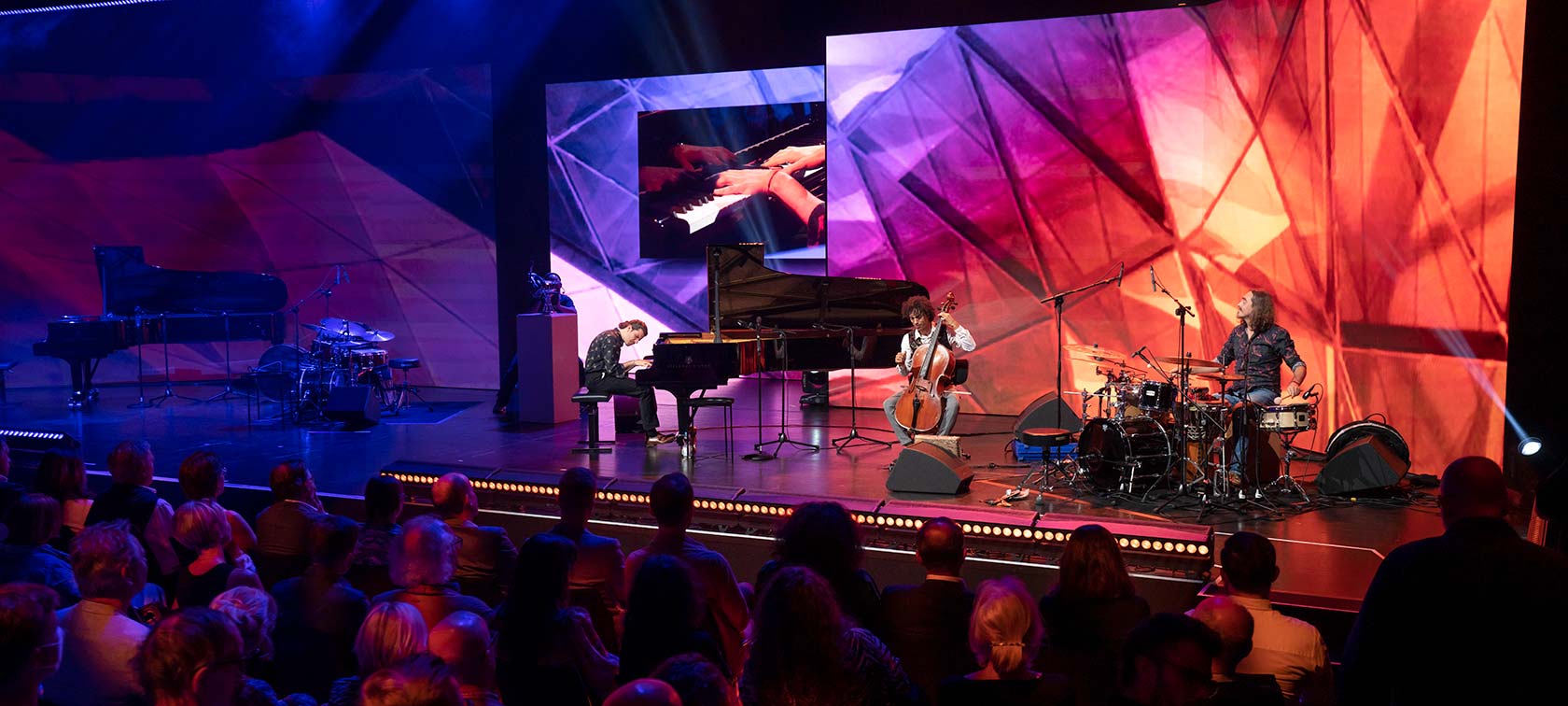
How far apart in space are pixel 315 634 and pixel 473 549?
0.74 m

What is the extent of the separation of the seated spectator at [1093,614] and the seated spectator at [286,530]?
312 cm

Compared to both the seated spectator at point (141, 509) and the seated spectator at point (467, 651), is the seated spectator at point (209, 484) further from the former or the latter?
the seated spectator at point (467, 651)

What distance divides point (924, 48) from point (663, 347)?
4.93 m

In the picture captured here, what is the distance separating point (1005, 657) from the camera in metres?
3.13

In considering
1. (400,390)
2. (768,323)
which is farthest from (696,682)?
(400,390)

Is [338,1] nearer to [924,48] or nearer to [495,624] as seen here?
[924,48]

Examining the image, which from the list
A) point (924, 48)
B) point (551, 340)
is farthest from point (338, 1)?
point (924, 48)

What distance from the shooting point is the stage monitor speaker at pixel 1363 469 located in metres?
7.68

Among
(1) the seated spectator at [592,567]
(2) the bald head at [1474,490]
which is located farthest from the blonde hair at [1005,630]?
(1) the seated spectator at [592,567]

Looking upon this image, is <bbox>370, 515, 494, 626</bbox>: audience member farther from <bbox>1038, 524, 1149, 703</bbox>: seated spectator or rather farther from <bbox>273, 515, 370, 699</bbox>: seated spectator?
<bbox>1038, 524, 1149, 703</bbox>: seated spectator

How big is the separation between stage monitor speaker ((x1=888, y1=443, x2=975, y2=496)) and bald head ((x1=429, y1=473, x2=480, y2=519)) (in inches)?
159

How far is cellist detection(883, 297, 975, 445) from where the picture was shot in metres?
8.95

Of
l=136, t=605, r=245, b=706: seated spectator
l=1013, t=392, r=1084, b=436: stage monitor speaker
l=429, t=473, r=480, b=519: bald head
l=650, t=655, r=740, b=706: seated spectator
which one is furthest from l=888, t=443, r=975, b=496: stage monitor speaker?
l=136, t=605, r=245, b=706: seated spectator

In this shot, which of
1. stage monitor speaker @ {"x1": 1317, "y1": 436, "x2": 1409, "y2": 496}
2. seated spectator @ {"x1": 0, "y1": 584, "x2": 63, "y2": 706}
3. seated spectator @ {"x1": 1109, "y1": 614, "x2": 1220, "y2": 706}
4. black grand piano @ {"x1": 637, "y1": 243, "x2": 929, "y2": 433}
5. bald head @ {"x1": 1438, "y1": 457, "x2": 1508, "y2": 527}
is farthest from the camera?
black grand piano @ {"x1": 637, "y1": 243, "x2": 929, "y2": 433}
